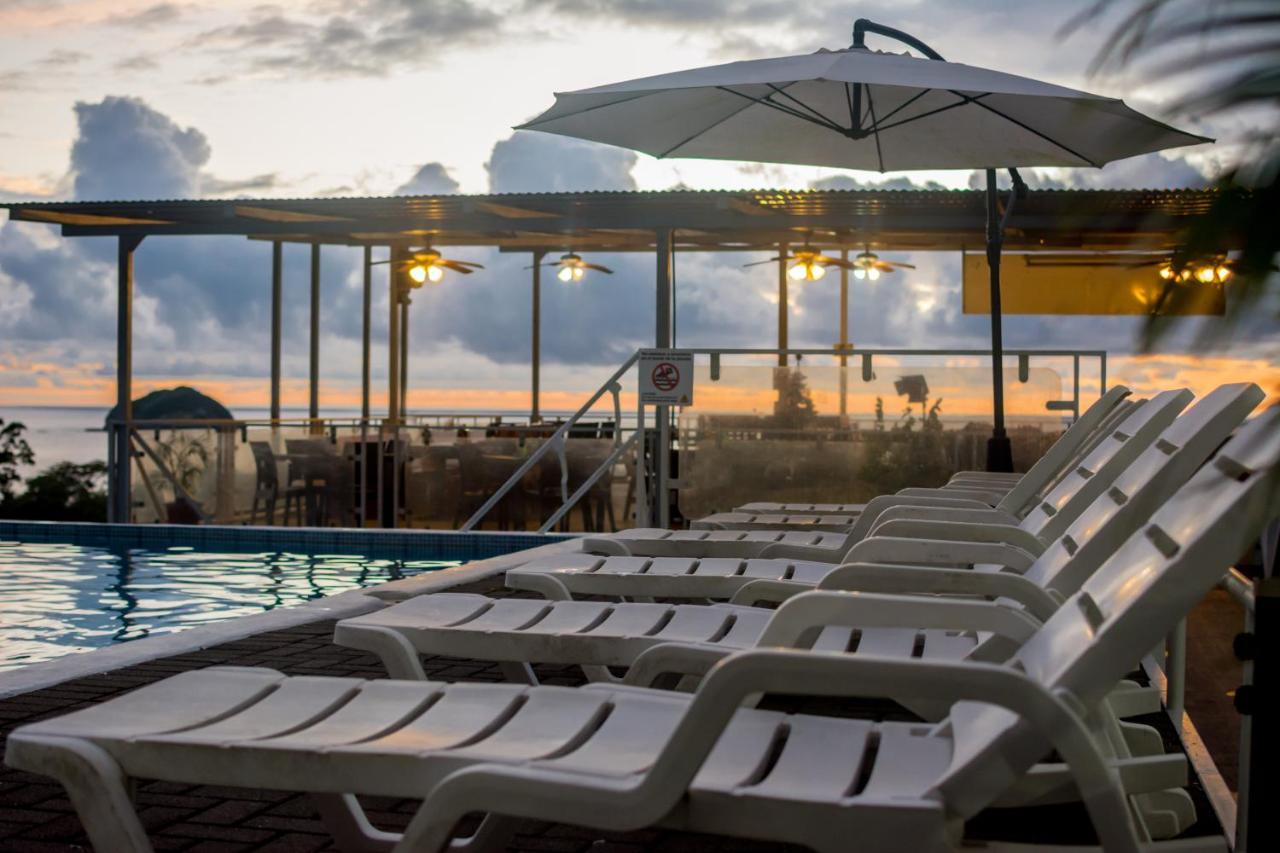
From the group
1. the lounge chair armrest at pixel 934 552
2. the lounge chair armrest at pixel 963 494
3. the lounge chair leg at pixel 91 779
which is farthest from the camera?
the lounge chair armrest at pixel 963 494

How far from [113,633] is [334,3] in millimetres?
7600

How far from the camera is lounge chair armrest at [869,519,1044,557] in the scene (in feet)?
11.8

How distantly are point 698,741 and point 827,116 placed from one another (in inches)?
234

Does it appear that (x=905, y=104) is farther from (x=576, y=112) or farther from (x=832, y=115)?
(x=576, y=112)

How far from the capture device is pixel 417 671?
2801 mm

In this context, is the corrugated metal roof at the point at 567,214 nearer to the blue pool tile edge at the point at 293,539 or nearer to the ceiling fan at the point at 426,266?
the ceiling fan at the point at 426,266

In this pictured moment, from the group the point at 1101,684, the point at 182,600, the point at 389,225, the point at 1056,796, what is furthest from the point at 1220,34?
the point at 389,225

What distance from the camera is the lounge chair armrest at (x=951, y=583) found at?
2633 mm

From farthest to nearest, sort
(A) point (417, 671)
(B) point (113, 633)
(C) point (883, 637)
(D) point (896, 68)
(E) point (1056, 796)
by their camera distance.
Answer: (B) point (113, 633)
(D) point (896, 68)
(C) point (883, 637)
(A) point (417, 671)
(E) point (1056, 796)

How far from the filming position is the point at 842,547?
175 inches

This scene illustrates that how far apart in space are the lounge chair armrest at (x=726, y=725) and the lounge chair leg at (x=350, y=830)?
67cm

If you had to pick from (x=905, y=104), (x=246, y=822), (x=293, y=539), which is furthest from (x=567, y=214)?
(x=246, y=822)

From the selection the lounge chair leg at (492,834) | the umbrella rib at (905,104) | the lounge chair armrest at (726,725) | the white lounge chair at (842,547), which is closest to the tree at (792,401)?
the umbrella rib at (905,104)

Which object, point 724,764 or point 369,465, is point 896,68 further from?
point 369,465
